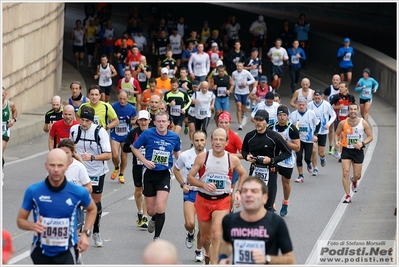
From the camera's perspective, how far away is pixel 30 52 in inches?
1014

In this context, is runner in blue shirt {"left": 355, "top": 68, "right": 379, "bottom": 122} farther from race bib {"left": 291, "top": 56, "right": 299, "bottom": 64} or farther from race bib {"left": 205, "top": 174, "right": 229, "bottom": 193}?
race bib {"left": 205, "top": 174, "right": 229, "bottom": 193}

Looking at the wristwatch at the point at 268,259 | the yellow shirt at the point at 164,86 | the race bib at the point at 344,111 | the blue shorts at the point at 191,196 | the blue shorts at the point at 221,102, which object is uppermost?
the wristwatch at the point at 268,259

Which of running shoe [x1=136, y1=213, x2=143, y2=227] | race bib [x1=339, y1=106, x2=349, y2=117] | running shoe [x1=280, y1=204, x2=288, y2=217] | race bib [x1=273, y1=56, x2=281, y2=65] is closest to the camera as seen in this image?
running shoe [x1=136, y1=213, x2=143, y2=227]

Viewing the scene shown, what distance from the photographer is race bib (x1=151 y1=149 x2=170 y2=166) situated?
1335 centimetres

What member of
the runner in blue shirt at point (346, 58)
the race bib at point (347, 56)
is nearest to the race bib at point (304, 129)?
the runner in blue shirt at point (346, 58)

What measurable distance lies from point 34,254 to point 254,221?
2295 mm

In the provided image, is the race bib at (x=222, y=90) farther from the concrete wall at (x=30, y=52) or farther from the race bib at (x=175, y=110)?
the concrete wall at (x=30, y=52)

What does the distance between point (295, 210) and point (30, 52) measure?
1156cm

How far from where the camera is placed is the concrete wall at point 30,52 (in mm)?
23625

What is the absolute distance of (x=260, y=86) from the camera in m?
25.2

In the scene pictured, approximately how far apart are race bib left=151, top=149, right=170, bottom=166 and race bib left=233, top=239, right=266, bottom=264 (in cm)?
534

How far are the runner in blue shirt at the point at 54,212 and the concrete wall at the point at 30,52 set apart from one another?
14478 millimetres

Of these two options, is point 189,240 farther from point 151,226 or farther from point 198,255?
point 151,226

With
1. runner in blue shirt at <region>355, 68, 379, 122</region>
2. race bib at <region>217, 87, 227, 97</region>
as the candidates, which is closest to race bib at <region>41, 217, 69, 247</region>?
race bib at <region>217, 87, 227, 97</region>
